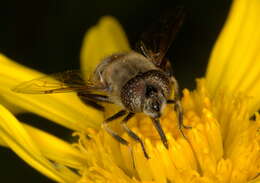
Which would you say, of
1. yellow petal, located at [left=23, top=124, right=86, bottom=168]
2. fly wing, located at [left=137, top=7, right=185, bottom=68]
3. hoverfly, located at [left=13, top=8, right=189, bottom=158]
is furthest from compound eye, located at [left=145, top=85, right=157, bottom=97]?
yellow petal, located at [left=23, top=124, right=86, bottom=168]

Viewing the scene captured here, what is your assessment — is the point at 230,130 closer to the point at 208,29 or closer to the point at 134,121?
the point at 134,121

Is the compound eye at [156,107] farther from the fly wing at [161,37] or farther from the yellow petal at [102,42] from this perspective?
the yellow petal at [102,42]

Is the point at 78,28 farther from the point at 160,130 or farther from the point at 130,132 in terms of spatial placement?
the point at 160,130

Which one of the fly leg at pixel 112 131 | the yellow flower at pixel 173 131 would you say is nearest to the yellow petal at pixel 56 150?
the yellow flower at pixel 173 131

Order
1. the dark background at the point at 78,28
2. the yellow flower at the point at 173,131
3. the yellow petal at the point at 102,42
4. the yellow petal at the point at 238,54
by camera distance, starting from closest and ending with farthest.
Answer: the yellow flower at the point at 173,131 < the yellow petal at the point at 238,54 < the yellow petal at the point at 102,42 < the dark background at the point at 78,28

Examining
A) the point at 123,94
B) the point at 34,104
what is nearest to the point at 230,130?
the point at 123,94

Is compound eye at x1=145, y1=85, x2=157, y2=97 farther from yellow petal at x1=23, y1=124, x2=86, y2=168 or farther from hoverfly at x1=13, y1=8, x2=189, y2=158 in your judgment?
yellow petal at x1=23, y1=124, x2=86, y2=168

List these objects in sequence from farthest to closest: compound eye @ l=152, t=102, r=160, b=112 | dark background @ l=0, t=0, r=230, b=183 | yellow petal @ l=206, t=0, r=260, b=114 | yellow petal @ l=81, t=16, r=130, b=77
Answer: dark background @ l=0, t=0, r=230, b=183 → yellow petal @ l=81, t=16, r=130, b=77 → yellow petal @ l=206, t=0, r=260, b=114 → compound eye @ l=152, t=102, r=160, b=112
